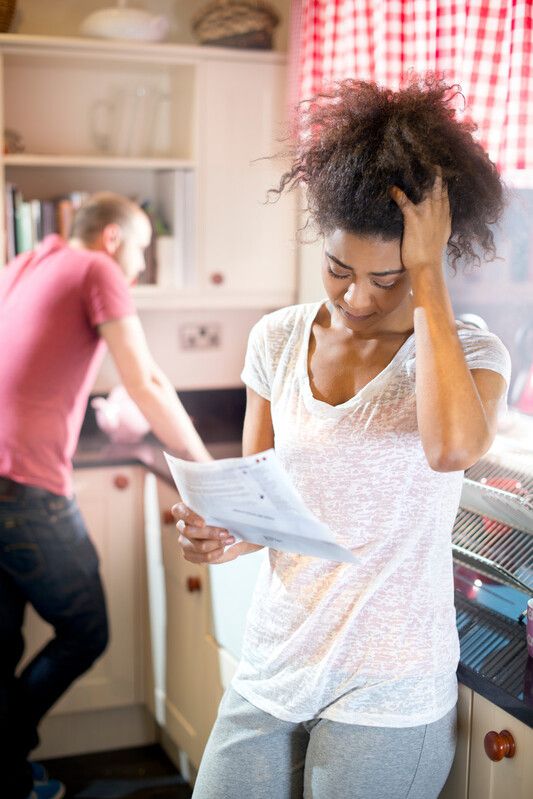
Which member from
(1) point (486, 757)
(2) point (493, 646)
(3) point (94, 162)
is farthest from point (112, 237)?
(1) point (486, 757)

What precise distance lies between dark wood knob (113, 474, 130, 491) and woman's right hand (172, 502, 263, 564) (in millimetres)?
1382

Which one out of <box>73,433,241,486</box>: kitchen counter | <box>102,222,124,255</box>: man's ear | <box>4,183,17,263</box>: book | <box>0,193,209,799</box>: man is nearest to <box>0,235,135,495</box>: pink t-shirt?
<box>0,193,209,799</box>: man

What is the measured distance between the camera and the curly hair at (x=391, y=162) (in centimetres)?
126

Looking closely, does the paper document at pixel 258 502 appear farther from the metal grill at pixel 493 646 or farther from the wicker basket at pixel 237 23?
the wicker basket at pixel 237 23

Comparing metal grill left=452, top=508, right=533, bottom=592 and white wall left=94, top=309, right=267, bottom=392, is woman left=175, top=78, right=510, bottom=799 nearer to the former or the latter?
metal grill left=452, top=508, right=533, bottom=592

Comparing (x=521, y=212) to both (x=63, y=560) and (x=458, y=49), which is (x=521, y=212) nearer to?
(x=458, y=49)

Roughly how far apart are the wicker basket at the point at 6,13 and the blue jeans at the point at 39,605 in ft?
4.54

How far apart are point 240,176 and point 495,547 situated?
5.75ft

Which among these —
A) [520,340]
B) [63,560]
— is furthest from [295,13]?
[63,560]

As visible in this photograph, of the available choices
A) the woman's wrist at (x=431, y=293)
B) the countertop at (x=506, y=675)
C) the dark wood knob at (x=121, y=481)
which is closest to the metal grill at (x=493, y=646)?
the countertop at (x=506, y=675)

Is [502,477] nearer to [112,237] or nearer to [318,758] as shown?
[318,758]

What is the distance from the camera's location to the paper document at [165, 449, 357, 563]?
119cm

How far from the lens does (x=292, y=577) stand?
1.39 metres

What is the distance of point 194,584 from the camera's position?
2529mm
